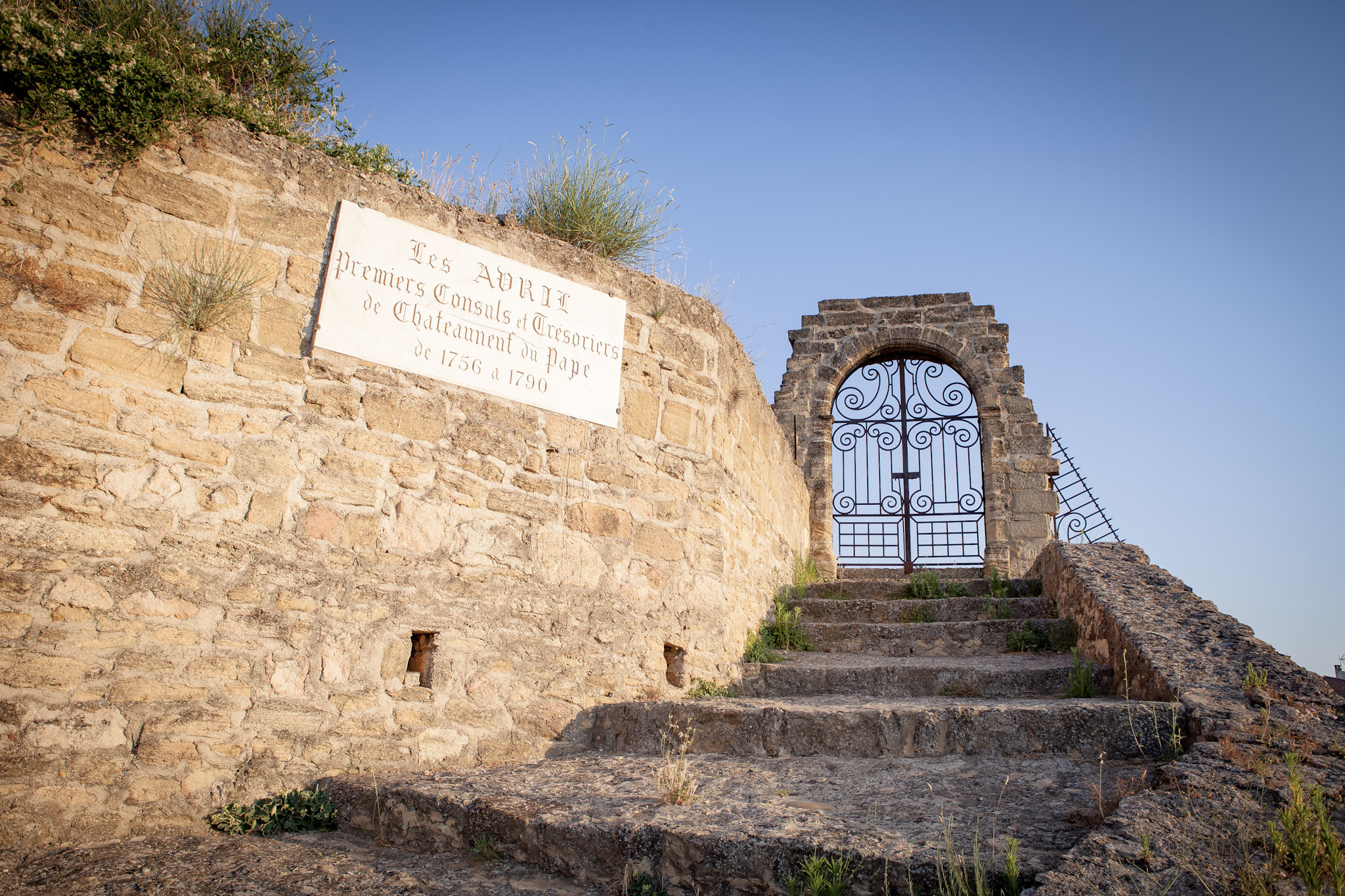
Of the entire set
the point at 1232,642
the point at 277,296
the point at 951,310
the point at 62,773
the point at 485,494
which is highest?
the point at 951,310

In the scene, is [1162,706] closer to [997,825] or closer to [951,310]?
[997,825]

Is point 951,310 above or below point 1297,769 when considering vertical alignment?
above

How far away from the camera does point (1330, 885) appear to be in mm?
1955

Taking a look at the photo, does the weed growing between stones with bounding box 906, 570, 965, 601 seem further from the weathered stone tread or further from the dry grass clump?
the dry grass clump

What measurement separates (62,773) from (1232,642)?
15.0 ft

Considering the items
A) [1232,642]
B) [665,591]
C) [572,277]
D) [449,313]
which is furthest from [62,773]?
[1232,642]

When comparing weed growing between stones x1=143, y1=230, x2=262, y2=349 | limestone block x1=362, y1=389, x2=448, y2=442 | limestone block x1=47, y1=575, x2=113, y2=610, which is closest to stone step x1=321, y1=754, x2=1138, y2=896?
limestone block x1=47, y1=575, x2=113, y2=610

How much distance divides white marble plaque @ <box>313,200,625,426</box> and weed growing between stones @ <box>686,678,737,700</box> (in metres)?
1.48

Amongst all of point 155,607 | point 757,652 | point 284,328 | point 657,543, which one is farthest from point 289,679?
point 757,652

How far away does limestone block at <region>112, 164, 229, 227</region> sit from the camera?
347 centimetres

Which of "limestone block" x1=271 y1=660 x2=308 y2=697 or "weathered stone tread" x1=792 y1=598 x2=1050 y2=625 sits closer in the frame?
"limestone block" x1=271 y1=660 x2=308 y2=697

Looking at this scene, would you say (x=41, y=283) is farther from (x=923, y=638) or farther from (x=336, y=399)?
(x=923, y=638)

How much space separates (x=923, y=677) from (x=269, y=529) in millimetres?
3232

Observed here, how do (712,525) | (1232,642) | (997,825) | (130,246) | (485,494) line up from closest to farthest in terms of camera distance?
(997,825) → (130,246) → (1232,642) → (485,494) → (712,525)
